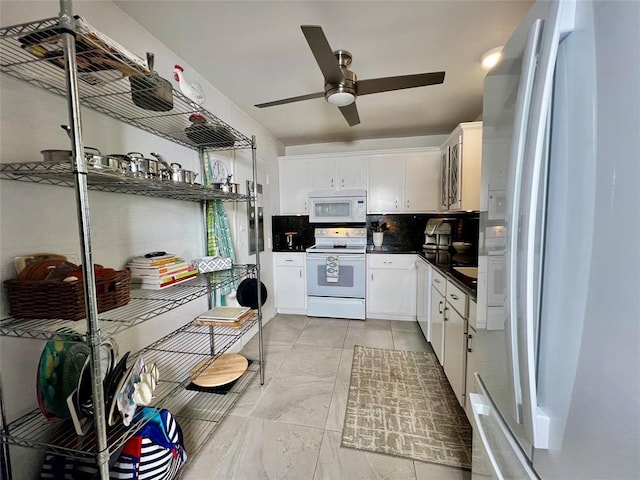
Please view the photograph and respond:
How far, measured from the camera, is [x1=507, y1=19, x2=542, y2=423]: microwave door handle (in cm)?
57

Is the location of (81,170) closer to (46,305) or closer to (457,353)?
(46,305)

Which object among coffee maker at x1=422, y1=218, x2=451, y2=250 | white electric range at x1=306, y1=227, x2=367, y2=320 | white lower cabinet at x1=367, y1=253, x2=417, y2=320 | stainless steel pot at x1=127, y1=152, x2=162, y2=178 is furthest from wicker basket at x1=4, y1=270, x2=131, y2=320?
coffee maker at x1=422, y1=218, x2=451, y2=250

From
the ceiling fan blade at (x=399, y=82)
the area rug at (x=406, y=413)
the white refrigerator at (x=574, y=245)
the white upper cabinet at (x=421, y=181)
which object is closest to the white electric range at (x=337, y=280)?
the white upper cabinet at (x=421, y=181)

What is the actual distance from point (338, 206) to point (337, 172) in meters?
0.47

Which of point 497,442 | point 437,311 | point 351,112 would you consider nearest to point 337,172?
point 351,112

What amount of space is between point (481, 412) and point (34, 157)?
76.2 inches

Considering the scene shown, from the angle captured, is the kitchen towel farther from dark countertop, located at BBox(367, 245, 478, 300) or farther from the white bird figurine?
the white bird figurine

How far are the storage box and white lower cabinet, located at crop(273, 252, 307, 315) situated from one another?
5.22 ft

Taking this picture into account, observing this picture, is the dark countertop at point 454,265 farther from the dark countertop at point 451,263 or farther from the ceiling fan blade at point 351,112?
the ceiling fan blade at point 351,112

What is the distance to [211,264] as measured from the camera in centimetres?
188

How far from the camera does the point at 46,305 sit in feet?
3.01

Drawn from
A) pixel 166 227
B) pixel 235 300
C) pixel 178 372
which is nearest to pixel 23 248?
pixel 166 227

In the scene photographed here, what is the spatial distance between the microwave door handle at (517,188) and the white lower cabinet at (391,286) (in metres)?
2.65

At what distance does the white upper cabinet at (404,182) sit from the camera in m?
3.36
